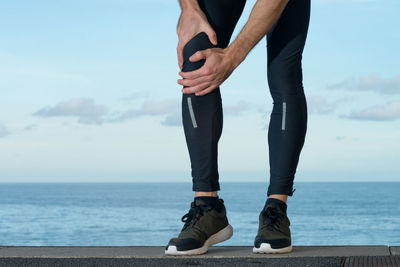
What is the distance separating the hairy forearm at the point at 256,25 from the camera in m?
1.91

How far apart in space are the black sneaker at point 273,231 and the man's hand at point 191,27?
2.00 ft

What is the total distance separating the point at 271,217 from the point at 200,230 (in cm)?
26

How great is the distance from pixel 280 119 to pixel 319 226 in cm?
4282

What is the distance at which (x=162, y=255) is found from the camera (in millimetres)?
1912

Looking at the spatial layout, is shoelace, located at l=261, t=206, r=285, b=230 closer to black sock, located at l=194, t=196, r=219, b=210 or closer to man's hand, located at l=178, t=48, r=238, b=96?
black sock, located at l=194, t=196, r=219, b=210

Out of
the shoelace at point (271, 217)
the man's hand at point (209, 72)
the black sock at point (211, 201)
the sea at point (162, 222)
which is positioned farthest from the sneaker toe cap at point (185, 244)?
the sea at point (162, 222)

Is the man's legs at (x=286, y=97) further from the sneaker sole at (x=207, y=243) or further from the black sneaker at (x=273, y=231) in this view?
the sneaker sole at (x=207, y=243)

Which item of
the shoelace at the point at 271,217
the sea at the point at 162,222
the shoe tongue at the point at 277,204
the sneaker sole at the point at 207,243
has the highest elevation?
the shoe tongue at the point at 277,204

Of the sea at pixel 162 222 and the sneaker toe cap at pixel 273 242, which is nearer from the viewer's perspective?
the sneaker toe cap at pixel 273 242

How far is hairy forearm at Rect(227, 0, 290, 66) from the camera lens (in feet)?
6.27

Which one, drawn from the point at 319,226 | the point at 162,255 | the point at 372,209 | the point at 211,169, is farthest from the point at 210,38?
the point at 372,209

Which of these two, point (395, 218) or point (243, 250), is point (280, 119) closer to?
point (243, 250)

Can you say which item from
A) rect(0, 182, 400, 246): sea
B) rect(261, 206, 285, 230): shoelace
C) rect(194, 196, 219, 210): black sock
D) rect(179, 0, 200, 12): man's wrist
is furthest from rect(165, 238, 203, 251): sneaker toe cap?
rect(0, 182, 400, 246): sea

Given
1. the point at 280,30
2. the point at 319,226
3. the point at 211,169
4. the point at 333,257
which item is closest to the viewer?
the point at 333,257
